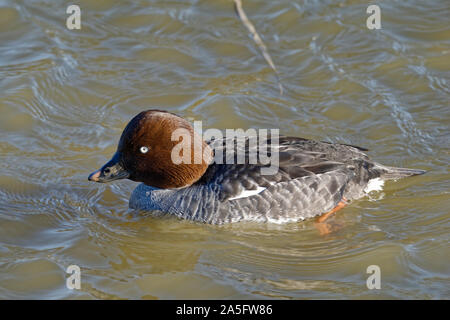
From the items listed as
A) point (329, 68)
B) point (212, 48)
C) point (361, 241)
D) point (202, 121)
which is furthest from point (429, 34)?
point (361, 241)

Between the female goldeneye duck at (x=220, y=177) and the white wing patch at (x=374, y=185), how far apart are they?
0.22 metres

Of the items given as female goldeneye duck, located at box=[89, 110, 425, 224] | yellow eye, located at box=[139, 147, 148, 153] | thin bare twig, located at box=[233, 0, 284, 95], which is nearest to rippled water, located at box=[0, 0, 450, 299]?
thin bare twig, located at box=[233, 0, 284, 95]

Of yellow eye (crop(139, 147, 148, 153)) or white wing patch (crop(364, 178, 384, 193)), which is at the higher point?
yellow eye (crop(139, 147, 148, 153))

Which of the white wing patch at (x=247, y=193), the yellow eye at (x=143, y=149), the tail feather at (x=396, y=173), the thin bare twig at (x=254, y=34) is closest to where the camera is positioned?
the yellow eye at (x=143, y=149)

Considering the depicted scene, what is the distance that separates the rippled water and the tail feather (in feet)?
0.52

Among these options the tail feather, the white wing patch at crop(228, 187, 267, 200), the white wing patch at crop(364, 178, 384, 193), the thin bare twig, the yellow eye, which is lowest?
the white wing patch at crop(228, 187, 267, 200)

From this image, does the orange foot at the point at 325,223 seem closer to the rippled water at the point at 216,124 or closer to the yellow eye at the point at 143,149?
the rippled water at the point at 216,124

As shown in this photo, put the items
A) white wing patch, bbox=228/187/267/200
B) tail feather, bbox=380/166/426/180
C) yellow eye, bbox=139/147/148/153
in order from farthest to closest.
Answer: tail feather, bbox=380/166/426/180 → white wing patch, bbox=228/187/267/200 → yellow eye, bbox=139/147/148/153

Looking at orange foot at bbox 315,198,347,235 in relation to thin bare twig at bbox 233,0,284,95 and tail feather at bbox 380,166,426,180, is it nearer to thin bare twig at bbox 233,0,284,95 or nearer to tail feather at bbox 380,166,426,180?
tail feather at bbox 380,166,426,180

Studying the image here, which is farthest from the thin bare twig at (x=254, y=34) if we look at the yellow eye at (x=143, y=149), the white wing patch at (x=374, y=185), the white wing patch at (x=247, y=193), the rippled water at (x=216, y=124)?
the yellow eye at (x=143, y=149)

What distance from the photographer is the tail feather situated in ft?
29.3

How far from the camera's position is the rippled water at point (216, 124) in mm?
7340

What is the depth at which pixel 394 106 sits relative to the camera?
10672 millimetres

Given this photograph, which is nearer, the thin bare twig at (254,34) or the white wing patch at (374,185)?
the white wing patch at (374,185)
